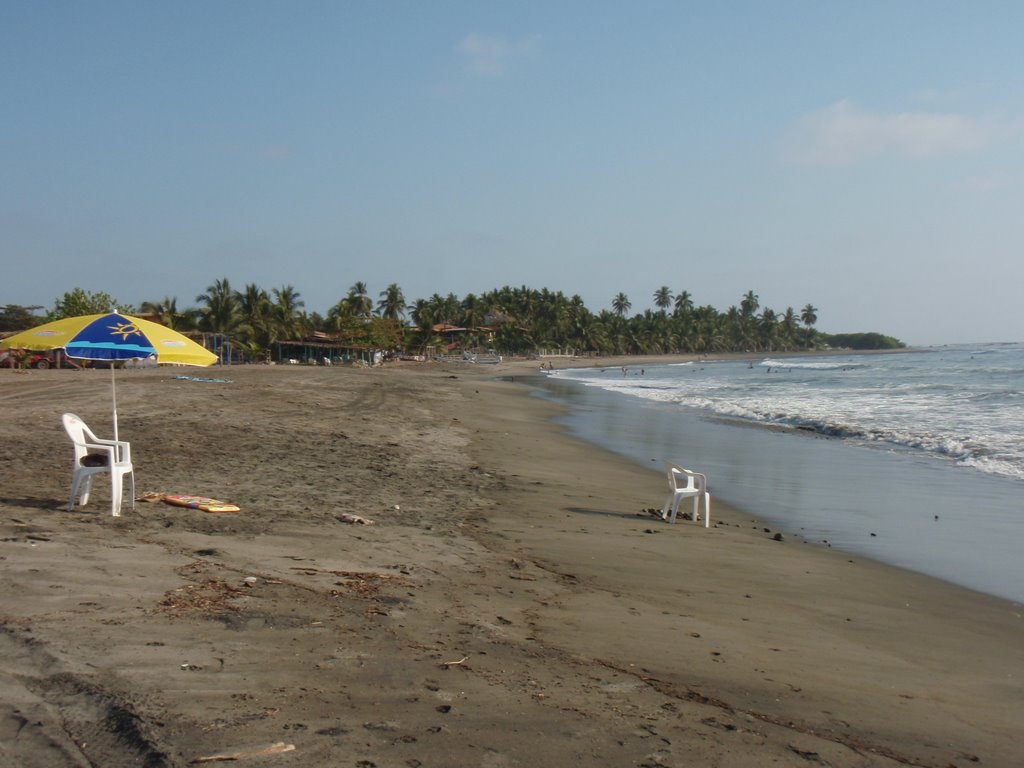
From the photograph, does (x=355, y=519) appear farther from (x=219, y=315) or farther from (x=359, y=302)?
(x=359, y=302)

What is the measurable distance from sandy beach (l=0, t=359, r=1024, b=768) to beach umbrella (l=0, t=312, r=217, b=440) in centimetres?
143

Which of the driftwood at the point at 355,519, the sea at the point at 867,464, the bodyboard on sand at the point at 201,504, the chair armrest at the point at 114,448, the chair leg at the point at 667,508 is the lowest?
the sea at the point at 867,464

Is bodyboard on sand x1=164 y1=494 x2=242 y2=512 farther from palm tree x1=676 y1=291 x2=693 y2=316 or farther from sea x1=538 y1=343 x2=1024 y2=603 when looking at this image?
palm tree x1=676 y1=291 x2=693 y2=316

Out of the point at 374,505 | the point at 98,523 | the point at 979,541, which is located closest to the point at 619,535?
the point at 374,505

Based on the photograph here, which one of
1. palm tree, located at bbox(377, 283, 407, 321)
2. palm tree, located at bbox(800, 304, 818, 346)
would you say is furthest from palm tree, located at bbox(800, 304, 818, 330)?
palm tree, located at bbox(377, 283, 407, 321)

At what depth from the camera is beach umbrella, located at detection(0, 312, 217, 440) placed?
7.92 meters

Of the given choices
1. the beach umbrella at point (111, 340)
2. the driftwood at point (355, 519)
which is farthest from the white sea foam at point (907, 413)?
the beach umbrella at point (111, 340)

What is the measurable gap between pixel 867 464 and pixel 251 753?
49.4 feet

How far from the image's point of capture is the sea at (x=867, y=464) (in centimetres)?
939

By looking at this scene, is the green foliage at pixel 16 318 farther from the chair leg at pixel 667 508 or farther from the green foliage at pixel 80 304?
the chair leg at pixel 667 508

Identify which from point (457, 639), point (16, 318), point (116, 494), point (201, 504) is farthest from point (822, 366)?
point (457, 639)

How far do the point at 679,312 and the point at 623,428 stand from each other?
151 m

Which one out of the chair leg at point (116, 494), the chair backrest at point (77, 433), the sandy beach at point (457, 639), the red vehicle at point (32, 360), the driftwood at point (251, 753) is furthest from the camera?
the red vehicle at point (32, 360)

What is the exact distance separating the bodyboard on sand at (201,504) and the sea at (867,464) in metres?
5.21
